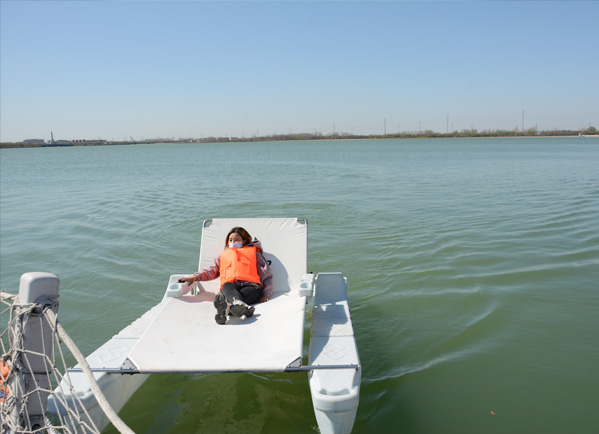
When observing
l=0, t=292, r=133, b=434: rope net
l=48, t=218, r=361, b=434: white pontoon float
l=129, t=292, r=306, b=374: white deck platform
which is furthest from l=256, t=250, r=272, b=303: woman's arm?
l=0, t=292, r=133, b=434: rope net

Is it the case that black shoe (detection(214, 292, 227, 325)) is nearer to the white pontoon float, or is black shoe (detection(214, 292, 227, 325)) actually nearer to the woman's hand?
the white pontoon float

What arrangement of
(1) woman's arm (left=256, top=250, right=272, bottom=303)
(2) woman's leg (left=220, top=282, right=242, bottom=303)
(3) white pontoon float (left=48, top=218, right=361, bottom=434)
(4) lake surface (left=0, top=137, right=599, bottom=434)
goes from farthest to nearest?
(1) woman's arm (left=256, top=250, right=272, bottom=303)
(2) woman's leg (left=220, top=282, right=242, bottom=303)
(4) lake surface (left=0, top=137, right=599, bottom=434)
(3) white pontoon float (left=48, top=218, right=361, bottom=434)

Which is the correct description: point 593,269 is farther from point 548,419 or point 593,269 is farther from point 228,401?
point 228,401

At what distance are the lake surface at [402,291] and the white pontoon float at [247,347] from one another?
0.70m

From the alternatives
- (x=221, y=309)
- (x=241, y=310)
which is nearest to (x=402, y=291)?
(x=241, y=310)

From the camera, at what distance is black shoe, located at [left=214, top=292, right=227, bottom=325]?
16.1 feet

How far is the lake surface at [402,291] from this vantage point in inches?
179

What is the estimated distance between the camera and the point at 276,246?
641 cm

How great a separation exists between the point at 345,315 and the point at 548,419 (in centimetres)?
215

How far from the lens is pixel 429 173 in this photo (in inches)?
1014

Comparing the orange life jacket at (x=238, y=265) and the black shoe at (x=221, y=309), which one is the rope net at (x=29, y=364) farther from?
the orange life jacket at (x=238, y=265)

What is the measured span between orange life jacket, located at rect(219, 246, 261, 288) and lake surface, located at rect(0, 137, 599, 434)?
1.15 meters

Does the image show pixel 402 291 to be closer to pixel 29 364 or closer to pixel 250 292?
pixel 250 292

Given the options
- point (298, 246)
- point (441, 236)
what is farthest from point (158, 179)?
point (298, 246)
